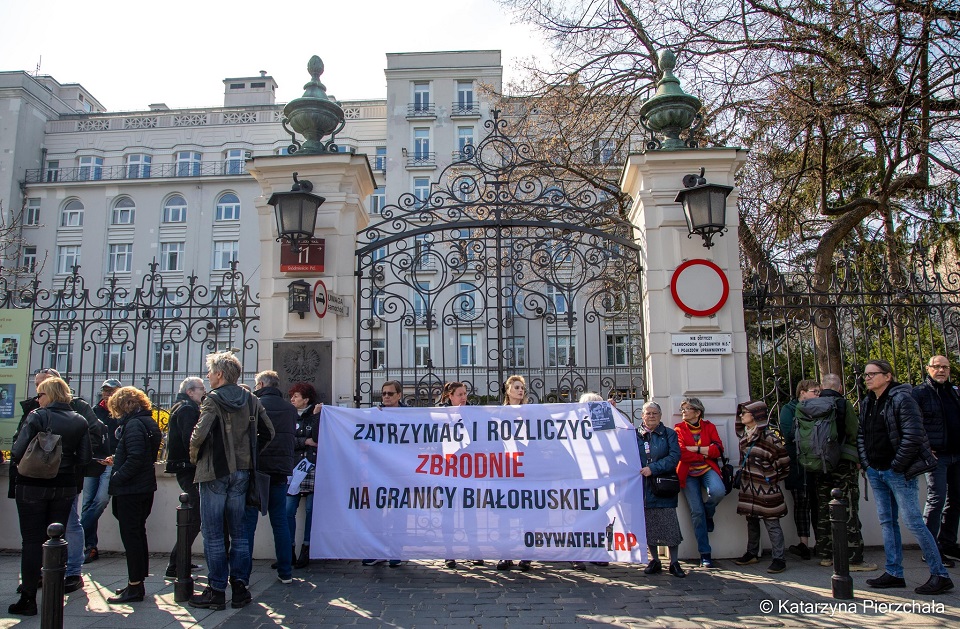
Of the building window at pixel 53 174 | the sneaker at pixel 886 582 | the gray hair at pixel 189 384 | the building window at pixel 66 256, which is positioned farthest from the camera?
the building window at pixel 53 174

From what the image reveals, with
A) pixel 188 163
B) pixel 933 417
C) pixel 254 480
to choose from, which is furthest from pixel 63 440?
pixel 188 163

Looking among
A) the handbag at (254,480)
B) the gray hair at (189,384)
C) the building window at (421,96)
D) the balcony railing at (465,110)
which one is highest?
the building window at (421,96)

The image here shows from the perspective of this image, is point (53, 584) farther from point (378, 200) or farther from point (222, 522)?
point (378, 200)

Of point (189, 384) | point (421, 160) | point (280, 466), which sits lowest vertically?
point (280, 466)

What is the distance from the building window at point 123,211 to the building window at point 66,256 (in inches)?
94.1

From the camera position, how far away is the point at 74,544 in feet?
18.0

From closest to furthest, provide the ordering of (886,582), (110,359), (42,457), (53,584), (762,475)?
1. (53,584)
2. (42,457)
3. (886,582)
4. (762,475)
5. (110,359)

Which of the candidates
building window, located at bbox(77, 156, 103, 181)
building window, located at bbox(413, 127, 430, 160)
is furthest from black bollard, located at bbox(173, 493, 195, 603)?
building window, located at bbox(77, 156, 103, 181)

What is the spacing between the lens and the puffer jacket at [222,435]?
16.2ft

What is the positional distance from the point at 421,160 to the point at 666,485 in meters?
30.6

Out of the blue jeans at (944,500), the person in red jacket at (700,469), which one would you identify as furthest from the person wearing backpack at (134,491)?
the blue jeans at (944,500)

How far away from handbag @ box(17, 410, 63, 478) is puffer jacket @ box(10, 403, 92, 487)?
0.06 metres

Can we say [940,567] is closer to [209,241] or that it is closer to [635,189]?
[635,189]

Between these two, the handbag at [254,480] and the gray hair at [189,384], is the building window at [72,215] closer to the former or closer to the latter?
the gray hair at [189,384]
